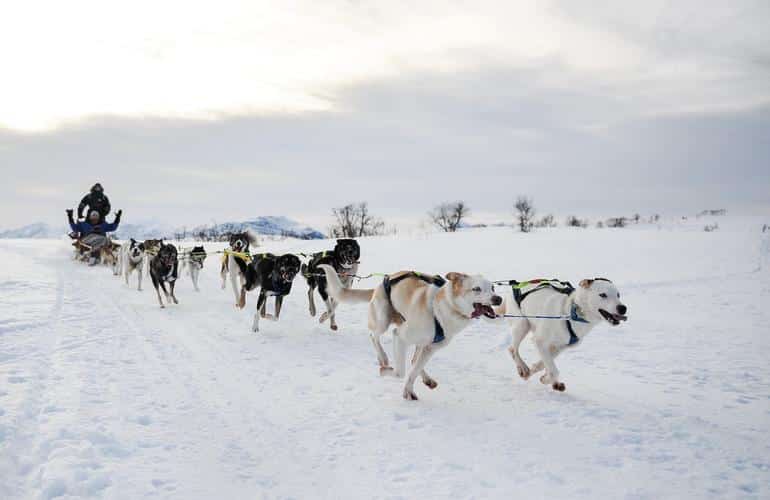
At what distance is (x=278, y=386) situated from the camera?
475cm

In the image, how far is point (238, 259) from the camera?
9891mm

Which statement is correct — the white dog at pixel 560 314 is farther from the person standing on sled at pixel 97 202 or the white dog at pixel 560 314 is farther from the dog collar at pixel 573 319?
the person standing on sled at pixel 97 202

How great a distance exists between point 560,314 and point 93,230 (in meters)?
18.9

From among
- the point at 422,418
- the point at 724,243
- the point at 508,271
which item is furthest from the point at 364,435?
the point at 724,243

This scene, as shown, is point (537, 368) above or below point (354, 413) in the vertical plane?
above

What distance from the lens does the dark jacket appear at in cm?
1864

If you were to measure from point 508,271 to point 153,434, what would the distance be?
12005 mm

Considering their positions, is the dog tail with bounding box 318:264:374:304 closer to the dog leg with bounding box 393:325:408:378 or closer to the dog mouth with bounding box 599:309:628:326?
the dog leg with bounding box 393:325:408:378

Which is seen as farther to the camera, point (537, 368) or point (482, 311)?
point (537, 368)

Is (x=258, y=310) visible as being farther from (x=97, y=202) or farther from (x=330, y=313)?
(x=97, y=202)

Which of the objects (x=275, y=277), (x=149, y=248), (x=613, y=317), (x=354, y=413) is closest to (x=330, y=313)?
(x=275, y=277)

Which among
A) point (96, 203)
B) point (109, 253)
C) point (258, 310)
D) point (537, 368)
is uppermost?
point (96, 203)

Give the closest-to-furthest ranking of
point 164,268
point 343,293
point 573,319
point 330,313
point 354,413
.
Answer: point 354,413 < point 573,319 < point 343,293 < point 330,313 < point 164,268

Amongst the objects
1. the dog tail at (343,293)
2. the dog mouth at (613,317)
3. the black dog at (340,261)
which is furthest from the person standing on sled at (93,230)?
the dog mouth at (613,317)
